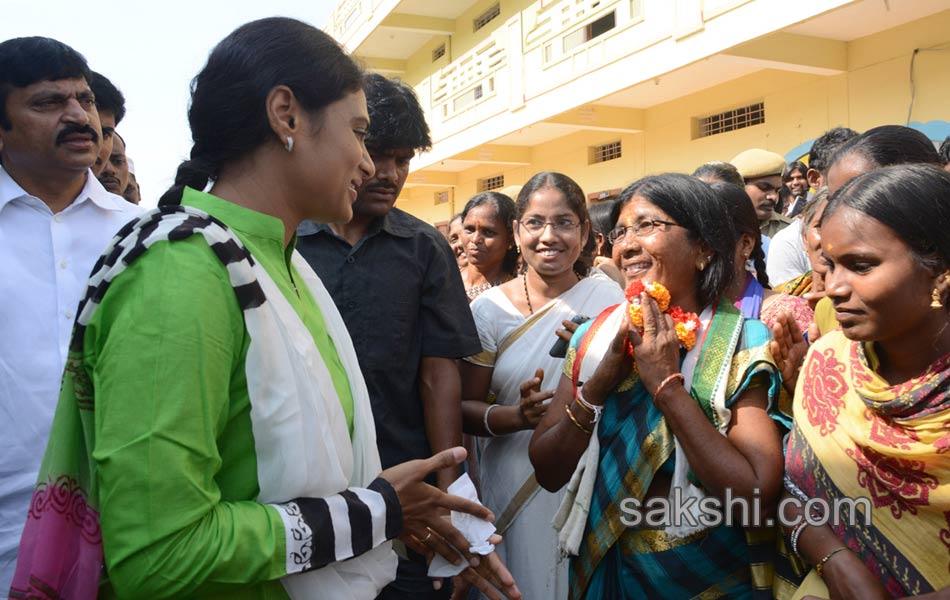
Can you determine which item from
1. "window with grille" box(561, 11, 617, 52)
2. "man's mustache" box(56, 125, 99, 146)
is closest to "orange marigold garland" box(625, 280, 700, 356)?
"man's mustache" box(56, 125, 99, 146)

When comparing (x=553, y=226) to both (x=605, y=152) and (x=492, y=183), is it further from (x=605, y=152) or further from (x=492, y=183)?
(x=492, y=183)

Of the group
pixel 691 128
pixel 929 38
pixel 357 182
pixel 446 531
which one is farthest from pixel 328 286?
pixel 691 128

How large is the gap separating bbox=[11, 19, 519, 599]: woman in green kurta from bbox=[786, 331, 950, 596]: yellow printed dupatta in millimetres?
989

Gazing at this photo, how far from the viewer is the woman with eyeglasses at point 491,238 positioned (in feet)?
14.2

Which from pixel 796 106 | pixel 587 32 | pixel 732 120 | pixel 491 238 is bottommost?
pixel 491 238

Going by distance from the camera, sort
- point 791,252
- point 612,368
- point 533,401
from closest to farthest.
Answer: point 612,368 < point 533,401 < point 791,252

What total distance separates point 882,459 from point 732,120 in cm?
981

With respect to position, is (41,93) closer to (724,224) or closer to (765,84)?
(724,224)

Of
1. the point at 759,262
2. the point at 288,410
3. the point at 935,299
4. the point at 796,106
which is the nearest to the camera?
the point at 288,410

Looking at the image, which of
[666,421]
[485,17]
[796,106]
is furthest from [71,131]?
[485,17]

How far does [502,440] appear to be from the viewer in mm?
3051

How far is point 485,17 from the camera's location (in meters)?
17.2

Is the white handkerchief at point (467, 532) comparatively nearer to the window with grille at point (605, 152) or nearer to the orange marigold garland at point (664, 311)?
the orange marigold garland at point (664, 311)

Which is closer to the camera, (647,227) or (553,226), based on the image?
(647,227)
